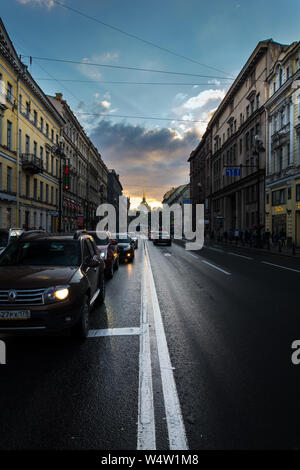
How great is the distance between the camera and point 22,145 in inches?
1200

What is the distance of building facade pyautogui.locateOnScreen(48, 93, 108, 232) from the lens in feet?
150

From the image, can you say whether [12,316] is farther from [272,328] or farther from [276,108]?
[276,108]

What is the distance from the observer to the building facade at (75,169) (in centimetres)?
4572

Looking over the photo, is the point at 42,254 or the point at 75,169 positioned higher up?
the point at 75,169

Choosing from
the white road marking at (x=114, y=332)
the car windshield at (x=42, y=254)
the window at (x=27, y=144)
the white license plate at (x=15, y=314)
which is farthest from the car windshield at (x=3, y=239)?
the window at (x=27, y=144)

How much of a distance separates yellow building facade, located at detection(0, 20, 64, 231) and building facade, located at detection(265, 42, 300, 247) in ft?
74.0

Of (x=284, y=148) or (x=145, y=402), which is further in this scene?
(x=284, y=148)

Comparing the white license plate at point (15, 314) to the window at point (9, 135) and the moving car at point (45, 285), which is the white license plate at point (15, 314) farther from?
the window at point (9, 135)

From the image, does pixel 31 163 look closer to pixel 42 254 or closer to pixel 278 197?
pixel 278 197

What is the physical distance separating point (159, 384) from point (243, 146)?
148 feet

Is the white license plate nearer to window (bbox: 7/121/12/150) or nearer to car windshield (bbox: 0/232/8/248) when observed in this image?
car windshield (bbox: 0/232/8/248)

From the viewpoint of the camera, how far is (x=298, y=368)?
4023mm

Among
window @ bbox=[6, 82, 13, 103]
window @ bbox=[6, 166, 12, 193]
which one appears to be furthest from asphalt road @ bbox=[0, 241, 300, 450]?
window @ bbox=[6, 82, 13, 103]

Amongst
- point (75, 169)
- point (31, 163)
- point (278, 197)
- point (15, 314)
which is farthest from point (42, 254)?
point (75, 169)
